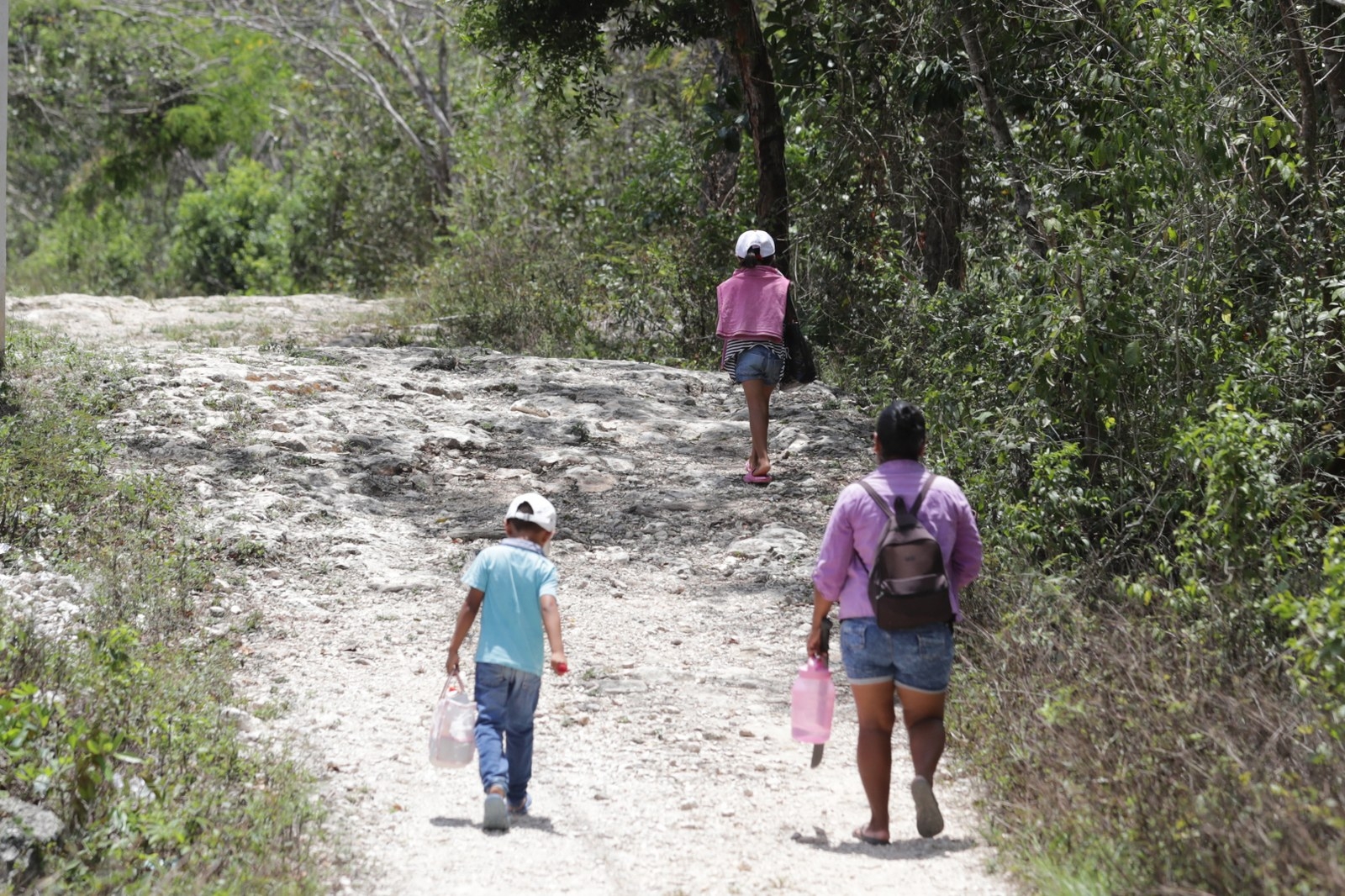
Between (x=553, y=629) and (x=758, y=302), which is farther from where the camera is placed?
(x=758, y=302)

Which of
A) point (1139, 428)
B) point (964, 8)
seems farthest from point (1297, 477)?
point (964, 8)

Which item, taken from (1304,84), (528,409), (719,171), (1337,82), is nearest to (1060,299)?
(1304,84)

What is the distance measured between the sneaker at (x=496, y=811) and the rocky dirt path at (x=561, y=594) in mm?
53

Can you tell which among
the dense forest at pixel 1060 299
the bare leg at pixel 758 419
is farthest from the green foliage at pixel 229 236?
the bare leg at pixel 758 419

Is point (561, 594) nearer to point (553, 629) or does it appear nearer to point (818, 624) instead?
point (553, 629)

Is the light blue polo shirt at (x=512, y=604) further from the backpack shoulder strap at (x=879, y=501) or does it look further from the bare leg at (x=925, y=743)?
the bare leg at (x=925, y=743)

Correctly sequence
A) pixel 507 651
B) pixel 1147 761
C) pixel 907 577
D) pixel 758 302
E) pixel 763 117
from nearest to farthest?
pixel 1147 761, pixel 907 577, pixel 507 651, pixel 758 302, pixel 763 117

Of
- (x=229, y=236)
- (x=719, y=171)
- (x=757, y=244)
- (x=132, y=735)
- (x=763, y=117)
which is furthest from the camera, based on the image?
(x=229, y=236)

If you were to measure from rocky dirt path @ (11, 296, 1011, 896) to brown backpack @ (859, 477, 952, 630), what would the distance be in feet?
2.65

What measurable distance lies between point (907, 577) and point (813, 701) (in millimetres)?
641

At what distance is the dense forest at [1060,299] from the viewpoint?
416 cm

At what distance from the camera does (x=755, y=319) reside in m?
Answer: 8.80

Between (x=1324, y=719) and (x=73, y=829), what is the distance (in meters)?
3.76

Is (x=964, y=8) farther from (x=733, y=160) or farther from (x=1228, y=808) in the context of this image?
(x=1228, y=808)
